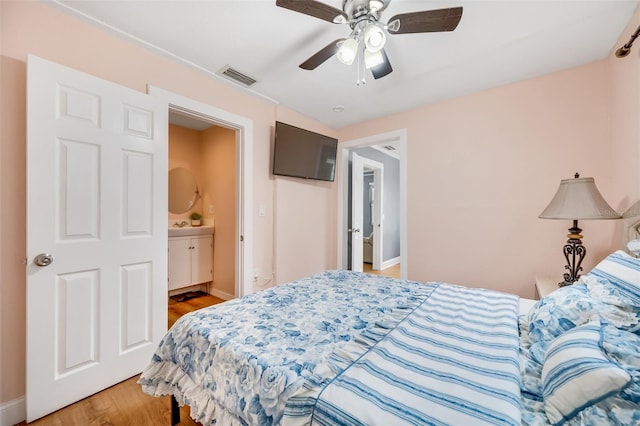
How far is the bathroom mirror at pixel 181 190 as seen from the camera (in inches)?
149

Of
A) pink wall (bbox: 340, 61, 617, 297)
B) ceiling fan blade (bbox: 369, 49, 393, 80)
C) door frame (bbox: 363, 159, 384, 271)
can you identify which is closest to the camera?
ceiling fan blade (bbox: 369, 49, 393, 80)

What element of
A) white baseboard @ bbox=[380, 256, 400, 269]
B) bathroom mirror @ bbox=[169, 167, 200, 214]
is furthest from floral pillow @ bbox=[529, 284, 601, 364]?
white baseboard @ bbox=[380, 256, 400, 269]

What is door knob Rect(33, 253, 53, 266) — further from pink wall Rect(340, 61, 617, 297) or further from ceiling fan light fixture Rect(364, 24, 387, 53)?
pink wall Rect(340, 61, 617, 297)

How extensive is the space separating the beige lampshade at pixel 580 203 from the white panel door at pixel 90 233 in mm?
2835

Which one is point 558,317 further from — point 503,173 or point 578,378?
point 503,173

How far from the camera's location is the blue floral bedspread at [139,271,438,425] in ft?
2.78

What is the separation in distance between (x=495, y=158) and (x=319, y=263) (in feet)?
8.00

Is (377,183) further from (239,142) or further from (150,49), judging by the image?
(150,49)

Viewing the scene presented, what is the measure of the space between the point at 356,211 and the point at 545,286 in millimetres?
2501

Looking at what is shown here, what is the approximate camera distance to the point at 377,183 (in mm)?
5211

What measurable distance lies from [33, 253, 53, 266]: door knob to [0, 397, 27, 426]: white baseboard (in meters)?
0.80

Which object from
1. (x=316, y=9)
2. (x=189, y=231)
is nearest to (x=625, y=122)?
(x=316, y=9)

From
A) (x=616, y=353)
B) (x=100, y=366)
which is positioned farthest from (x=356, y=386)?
(x=100, y=366)

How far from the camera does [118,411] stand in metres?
1.55
